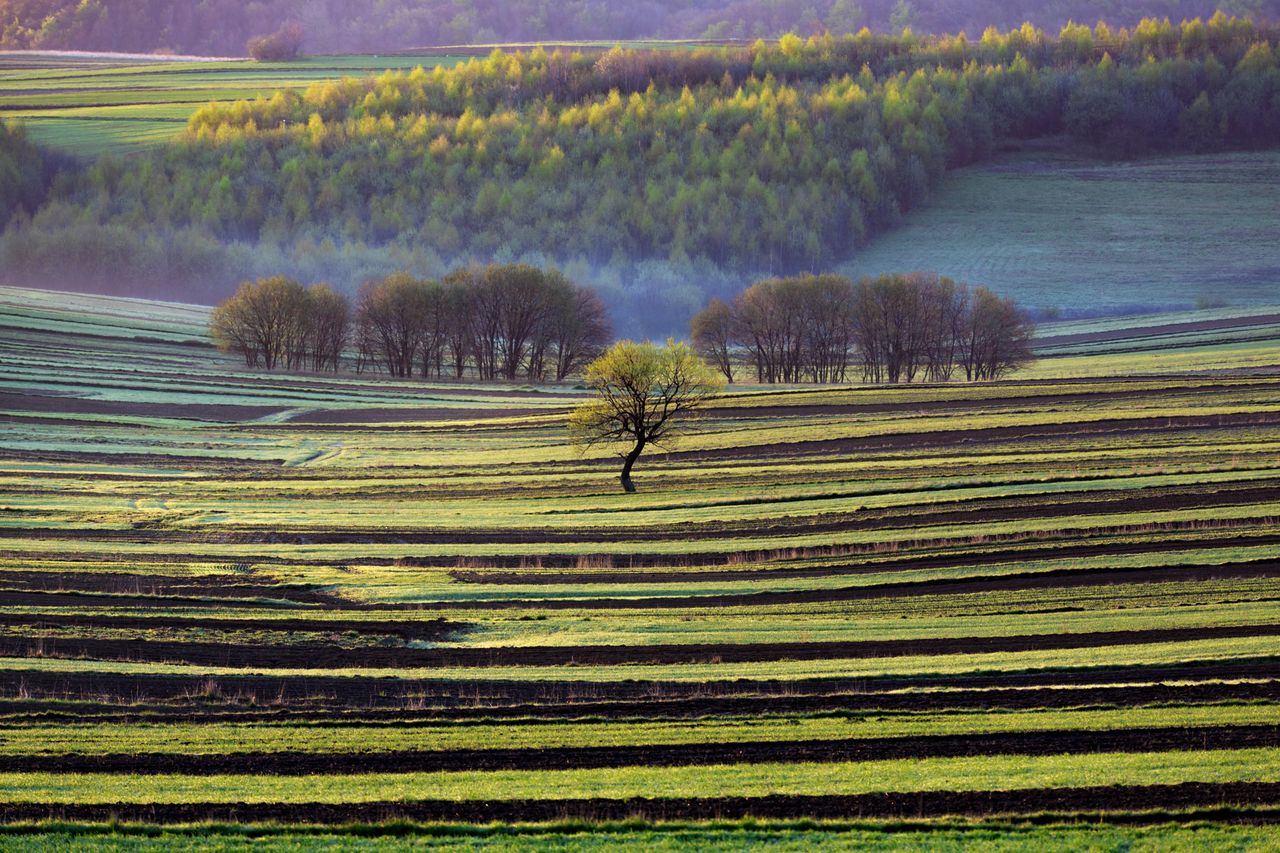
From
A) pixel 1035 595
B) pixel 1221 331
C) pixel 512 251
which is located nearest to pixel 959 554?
pixel 1035 595

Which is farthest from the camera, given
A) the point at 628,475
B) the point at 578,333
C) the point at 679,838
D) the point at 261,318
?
the point at 578,333

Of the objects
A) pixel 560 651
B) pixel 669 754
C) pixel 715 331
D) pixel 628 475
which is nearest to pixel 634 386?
pixel 628 475

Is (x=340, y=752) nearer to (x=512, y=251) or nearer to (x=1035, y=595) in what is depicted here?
(x=1035, y=595)

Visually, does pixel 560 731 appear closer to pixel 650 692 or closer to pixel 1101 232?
pixel 650 692

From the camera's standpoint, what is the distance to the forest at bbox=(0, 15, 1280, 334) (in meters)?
151

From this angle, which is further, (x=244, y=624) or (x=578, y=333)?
(x=578, y=333)

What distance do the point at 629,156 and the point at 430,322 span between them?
64.5 metres

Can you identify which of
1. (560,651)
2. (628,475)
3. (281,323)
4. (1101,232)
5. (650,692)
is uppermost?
(1101,232)

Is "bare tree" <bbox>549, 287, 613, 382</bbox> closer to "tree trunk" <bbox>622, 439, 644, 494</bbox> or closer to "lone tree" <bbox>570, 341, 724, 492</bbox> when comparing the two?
"lone tree" <bbox>570, 341, 724, 492</bbox>

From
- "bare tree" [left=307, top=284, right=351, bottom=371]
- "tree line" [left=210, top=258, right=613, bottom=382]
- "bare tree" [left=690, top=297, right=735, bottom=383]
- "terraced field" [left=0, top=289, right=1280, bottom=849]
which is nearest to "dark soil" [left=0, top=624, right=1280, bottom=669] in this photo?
"terraced field" [left=0, top=289, right=1280, bottom=849]

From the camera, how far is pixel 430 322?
107 metres

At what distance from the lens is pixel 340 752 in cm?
2509

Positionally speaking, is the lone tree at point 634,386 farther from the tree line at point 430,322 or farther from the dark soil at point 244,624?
the tree line at point 430,322

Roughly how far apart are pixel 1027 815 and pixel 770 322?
3296 inches
